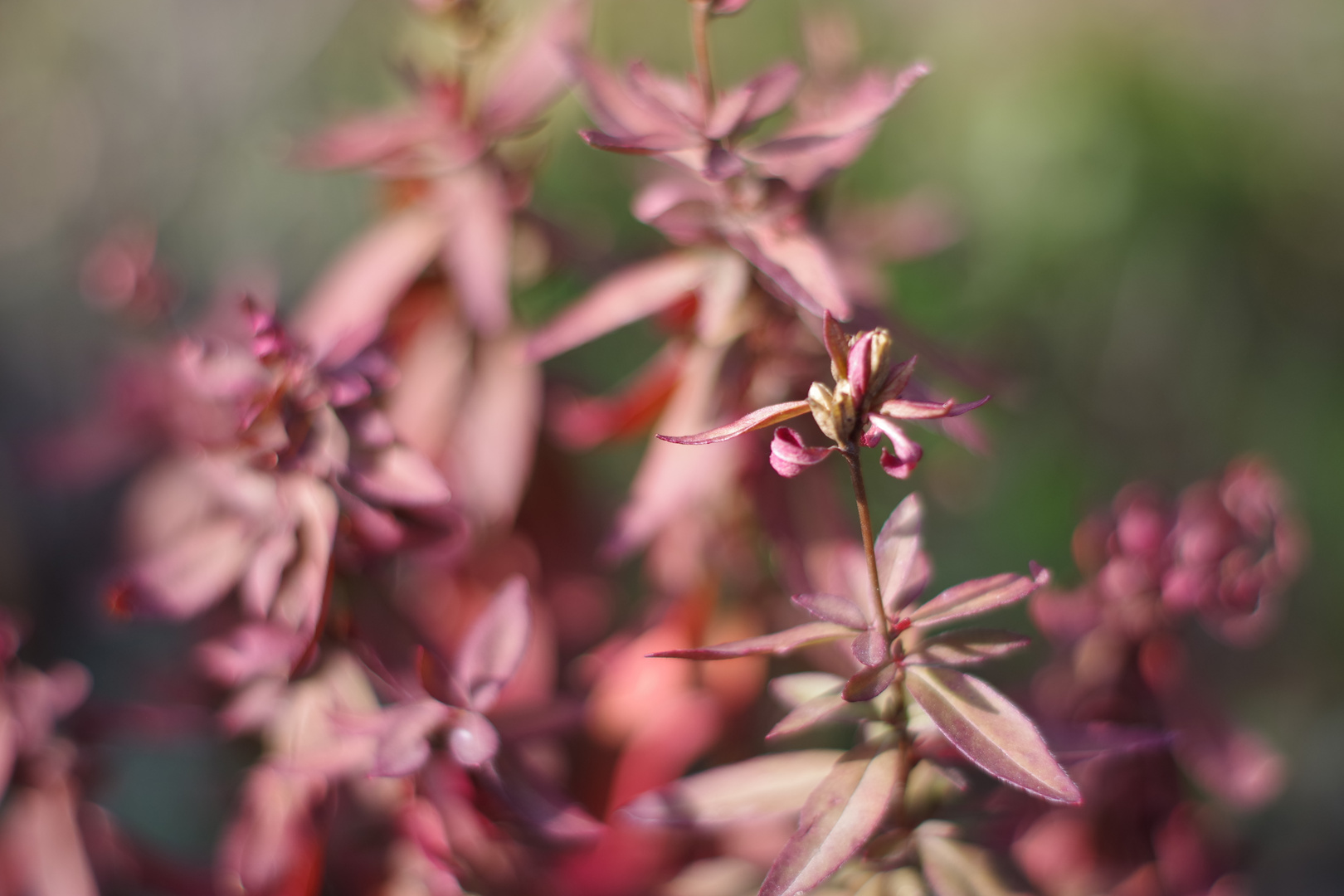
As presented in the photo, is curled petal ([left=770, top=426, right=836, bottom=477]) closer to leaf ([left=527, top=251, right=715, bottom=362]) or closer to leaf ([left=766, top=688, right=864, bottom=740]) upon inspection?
leaf ([left=766, top=688, right=864, bottom=740])

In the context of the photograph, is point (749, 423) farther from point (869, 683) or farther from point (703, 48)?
point (703, 48)

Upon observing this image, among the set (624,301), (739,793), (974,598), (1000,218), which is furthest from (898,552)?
(1000,218)

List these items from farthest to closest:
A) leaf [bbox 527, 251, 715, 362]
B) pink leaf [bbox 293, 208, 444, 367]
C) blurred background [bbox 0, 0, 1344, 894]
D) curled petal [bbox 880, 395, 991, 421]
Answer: blurred background [bbox 0, 0, 1344, 894] < pink leaf [bbox 293, 208, 444, 367] < leaf [bbox 527, 251, 715, 362] < curled petal [bbox 880, 395, 991, 421]

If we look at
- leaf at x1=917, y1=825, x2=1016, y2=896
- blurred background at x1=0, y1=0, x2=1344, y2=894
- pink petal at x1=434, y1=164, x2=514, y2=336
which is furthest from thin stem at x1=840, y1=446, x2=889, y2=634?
blurred background at x1=0, y1=0, x2=1344, y2=894

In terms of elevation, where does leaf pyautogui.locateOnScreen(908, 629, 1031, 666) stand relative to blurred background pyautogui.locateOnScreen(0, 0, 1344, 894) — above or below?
above

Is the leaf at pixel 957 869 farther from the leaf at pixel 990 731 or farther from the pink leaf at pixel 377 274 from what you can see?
the pink leaf at pixel 377 274

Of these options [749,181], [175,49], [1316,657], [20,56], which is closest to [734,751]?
[749,181]

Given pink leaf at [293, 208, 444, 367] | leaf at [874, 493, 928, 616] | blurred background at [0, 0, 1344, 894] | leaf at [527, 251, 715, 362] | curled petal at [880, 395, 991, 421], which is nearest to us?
curled petal at [880, 395, 991, 421]
